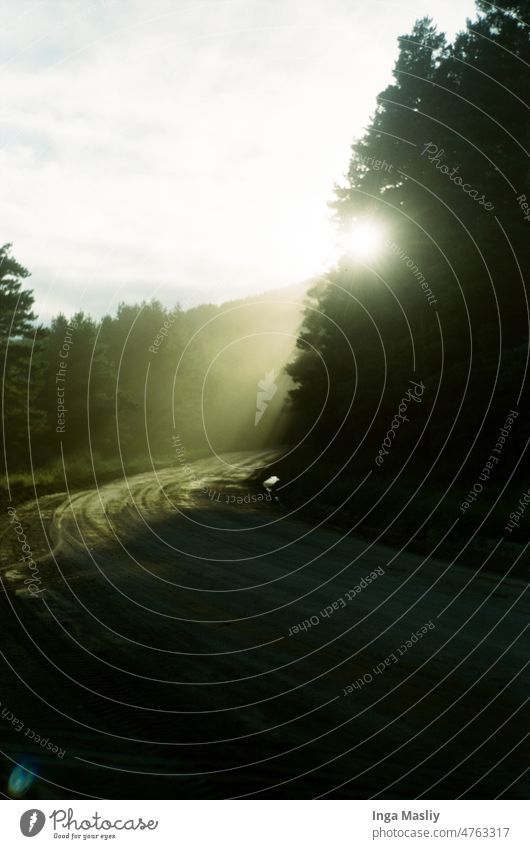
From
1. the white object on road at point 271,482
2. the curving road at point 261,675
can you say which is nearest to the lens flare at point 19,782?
the curving road at point 261,675

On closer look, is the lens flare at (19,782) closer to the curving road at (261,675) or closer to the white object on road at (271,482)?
the curving road at (261,675)

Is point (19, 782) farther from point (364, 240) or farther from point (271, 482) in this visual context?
point (364, 240)

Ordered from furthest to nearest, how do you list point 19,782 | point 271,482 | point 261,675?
point 271,482 → point 261,675 → point 19,782

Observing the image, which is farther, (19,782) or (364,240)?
(364,240)

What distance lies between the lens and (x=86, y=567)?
12.2 meters

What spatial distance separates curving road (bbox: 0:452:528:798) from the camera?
534 centimetres

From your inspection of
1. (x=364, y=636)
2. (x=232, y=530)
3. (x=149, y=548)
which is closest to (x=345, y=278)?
(x=232, y=530)

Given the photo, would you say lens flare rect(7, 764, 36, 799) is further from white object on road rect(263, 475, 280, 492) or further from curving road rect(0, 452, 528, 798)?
white object on road rect(263, 475, 280, 492)

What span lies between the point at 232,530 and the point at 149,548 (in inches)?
129

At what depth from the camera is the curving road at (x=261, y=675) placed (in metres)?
5.34

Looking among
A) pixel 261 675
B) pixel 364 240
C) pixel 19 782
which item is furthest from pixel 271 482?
pixel 19 782

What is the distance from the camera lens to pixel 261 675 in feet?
23.8

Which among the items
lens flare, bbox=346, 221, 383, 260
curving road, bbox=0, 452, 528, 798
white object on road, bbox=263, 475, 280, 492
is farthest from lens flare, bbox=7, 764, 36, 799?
lens flare, bbox=346, 221, 383, 260

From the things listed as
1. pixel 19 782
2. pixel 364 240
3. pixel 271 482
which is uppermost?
pixel 364 240
